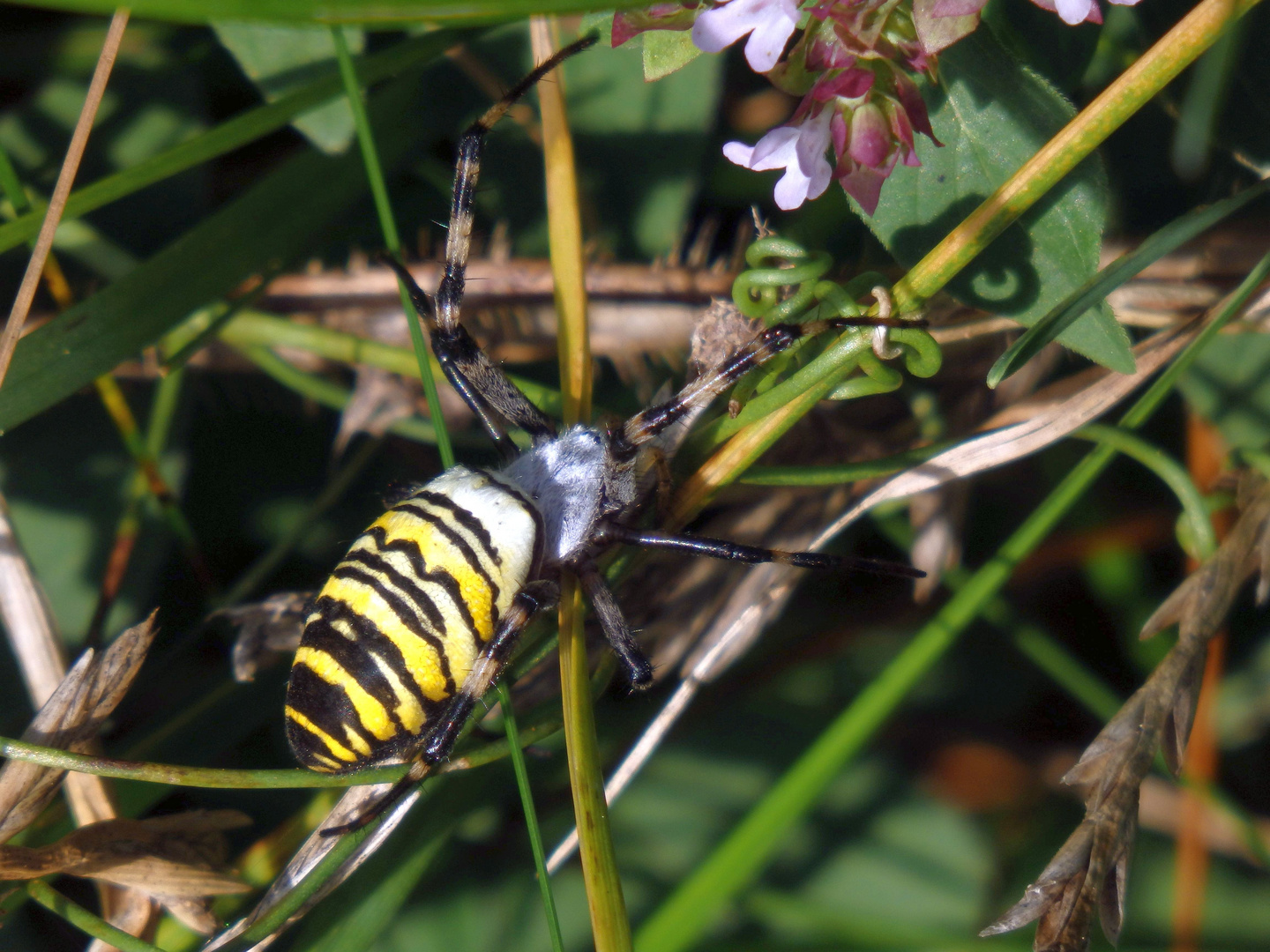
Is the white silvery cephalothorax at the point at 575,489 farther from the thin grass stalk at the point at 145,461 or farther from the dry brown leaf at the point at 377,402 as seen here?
the thin grass stalk at the point at 145,461

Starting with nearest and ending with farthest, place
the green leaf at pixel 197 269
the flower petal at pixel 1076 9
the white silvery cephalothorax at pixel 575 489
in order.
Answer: the flower petal at pixel 1076 9 < the green leaf at pixel 197 269 < the white silvery cephalothorax at pixel 575 489

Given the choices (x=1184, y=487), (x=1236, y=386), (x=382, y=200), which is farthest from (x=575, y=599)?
(x=1236, y=386)

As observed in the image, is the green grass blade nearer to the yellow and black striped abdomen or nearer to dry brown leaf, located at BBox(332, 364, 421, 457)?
the yellow and black striped abdomen

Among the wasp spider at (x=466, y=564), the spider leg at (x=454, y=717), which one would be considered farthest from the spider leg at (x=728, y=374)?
the spider leg at (x=454, y=717)

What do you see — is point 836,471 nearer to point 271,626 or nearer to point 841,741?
point 841,741

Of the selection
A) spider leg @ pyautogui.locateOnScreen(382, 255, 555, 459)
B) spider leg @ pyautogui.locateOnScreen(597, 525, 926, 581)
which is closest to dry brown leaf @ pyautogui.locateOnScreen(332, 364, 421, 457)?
spider leg @ pyautogui.locateOnScreen(382, 255, 555, 459)

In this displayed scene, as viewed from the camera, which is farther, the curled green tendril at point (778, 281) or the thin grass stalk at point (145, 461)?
the thin grass stalk at point (145, 461)
